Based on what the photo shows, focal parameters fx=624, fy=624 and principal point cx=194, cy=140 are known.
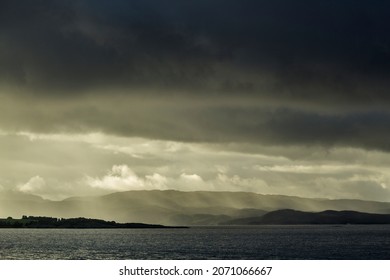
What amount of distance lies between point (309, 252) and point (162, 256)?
44116 millimetres

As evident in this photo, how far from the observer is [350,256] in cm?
15888
